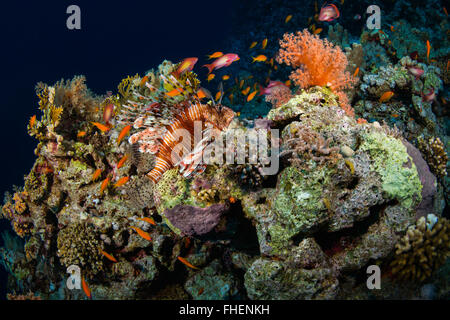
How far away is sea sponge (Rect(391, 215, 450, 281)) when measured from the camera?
247 cm

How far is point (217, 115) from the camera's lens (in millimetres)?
2979

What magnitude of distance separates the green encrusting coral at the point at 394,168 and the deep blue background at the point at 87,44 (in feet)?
80.5

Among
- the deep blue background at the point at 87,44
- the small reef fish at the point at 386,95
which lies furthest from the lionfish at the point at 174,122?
the deep blue background at the point at 87,44

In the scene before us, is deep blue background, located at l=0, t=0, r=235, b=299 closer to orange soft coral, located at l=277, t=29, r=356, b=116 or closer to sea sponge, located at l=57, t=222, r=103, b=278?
sea sponge, located at l=57, t=222, r=103, b=278

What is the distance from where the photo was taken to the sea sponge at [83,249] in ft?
12.2

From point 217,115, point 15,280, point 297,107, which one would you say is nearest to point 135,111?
point 217,115

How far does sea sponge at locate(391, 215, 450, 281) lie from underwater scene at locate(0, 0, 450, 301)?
0.02 metres

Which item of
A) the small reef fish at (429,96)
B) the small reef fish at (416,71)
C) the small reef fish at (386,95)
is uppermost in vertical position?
the small reef fish at (416,71)

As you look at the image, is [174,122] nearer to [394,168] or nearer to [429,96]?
[394,168]

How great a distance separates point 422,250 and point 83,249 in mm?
4567

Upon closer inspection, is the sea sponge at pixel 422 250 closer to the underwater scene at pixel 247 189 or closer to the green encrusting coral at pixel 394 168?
the underwater scene at pixel 247 189

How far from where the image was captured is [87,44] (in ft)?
126

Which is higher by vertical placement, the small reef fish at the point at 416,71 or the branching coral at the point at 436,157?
the small reef fish at the point at 416,71

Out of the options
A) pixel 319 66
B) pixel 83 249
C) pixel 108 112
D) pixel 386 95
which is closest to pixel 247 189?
pixel 319 66
